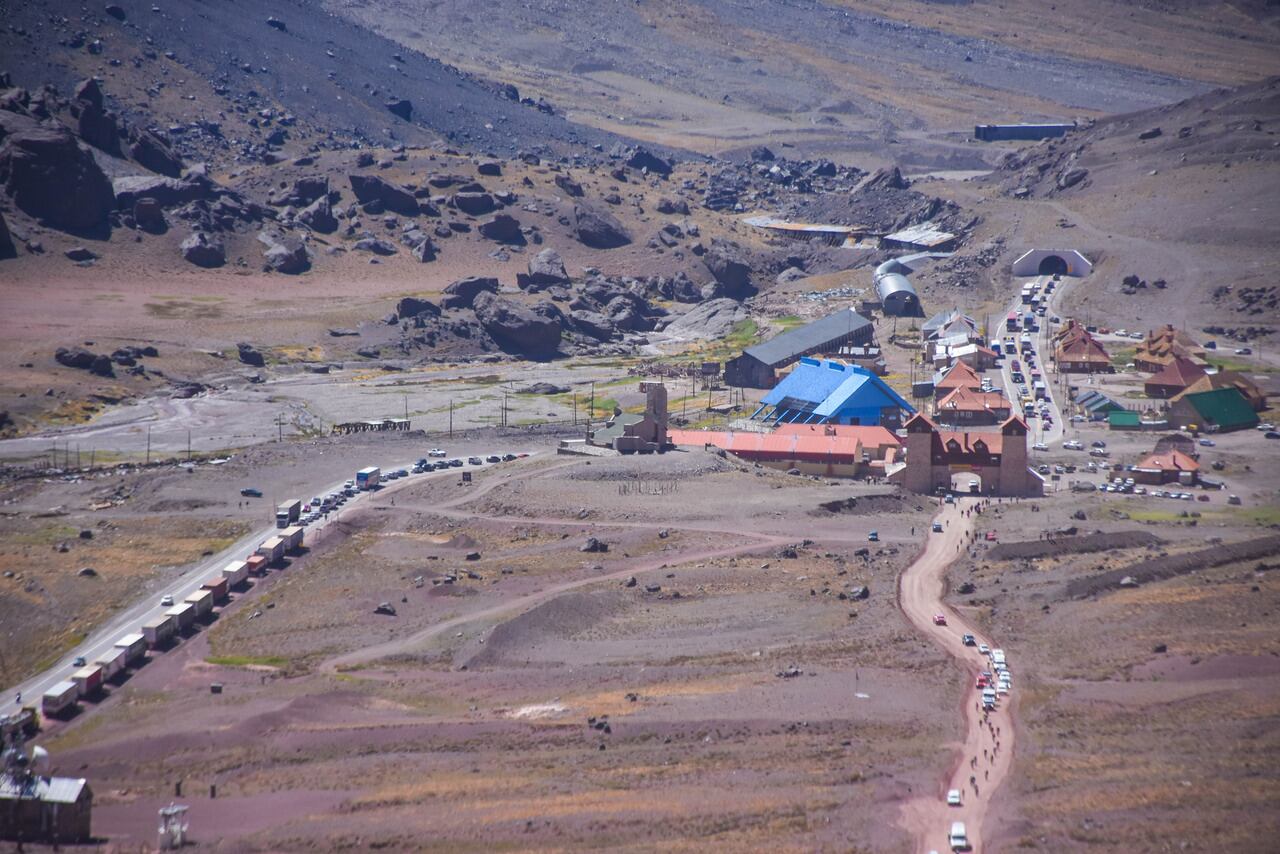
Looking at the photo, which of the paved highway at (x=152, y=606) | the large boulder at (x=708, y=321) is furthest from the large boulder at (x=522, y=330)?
the paved highway at (x=152, y=606)

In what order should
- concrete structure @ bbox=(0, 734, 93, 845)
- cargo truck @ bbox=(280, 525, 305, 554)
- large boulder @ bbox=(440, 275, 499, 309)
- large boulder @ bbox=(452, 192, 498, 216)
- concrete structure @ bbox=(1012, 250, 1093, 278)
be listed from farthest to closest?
large boulder @ bbox=(452, 192, 498, 216) → concrete structure @ bbox=(1012, 250, 1093, 278) → large boulder @ bbox=(440, 275, 499, 309) → cargo truck @ bbox=(280, 525, 305, 554) → concrete structure @ bbox=(0, 734, 93, 845)

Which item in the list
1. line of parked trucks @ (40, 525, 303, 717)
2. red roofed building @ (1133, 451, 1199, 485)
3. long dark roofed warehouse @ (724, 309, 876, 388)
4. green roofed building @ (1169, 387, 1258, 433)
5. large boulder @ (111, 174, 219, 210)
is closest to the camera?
line of parked trucks @ (40, 525, 303, 717)

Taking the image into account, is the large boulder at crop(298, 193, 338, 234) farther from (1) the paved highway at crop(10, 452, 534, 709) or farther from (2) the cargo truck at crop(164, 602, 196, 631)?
(2) the cargo truck at crop(164, 602, 196, 631)

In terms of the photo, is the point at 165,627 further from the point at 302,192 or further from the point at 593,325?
the point at 302,192

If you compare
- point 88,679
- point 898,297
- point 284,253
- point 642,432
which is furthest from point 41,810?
point 284,253

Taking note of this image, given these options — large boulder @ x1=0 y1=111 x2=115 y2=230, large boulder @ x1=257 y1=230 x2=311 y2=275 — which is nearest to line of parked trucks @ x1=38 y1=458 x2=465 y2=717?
large boulder @ x1=257 y1=230 x2=311 y2=275

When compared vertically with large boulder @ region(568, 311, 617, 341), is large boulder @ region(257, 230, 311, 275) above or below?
above

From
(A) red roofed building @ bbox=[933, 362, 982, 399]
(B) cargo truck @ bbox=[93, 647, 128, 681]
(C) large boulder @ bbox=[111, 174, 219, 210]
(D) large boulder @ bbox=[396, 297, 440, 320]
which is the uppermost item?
(C) large boulder @ bbox=[111, 174, 219, 210]

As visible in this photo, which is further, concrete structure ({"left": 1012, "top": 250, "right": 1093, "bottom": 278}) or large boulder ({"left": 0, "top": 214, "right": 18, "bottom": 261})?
concrete structure ({"left": 1012, "top": 250, "right": 1093, "bottom": 278})
